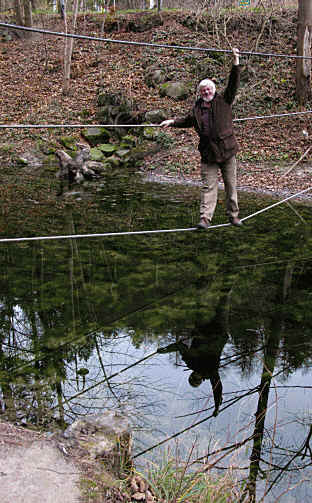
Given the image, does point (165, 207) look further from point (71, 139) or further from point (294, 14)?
point (294, 14)

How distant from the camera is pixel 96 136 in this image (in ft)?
50.1

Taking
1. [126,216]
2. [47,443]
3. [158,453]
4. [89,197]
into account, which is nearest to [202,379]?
[158,453]

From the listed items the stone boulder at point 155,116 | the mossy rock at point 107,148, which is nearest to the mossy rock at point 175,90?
the stone boulder at point 155,116

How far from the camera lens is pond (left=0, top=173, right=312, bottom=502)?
3348 millimetres

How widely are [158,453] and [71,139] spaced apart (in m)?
13.2

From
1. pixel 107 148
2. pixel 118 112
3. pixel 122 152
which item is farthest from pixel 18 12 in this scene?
pixel 122 152

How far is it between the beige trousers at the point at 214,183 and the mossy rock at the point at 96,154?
31.0ft

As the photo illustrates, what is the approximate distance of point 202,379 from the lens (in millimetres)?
4102

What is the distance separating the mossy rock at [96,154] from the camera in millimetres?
14109

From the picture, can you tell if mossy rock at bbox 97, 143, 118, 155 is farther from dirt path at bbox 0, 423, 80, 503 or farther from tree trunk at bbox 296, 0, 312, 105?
dirt path at bbox 0, 423, 80, 503

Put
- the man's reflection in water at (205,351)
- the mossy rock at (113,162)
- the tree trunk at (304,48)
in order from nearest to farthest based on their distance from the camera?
1. the man's reflection in water at (205,351)
2. the tree trunk at (304,48)
3. the mossy rock at (113,162)

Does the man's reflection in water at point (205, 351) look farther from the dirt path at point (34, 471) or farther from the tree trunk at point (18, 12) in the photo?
the tree trunk at point (18, 12)

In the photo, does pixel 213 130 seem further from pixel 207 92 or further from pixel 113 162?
pixel 113 162

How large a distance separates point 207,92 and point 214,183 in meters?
0.99
